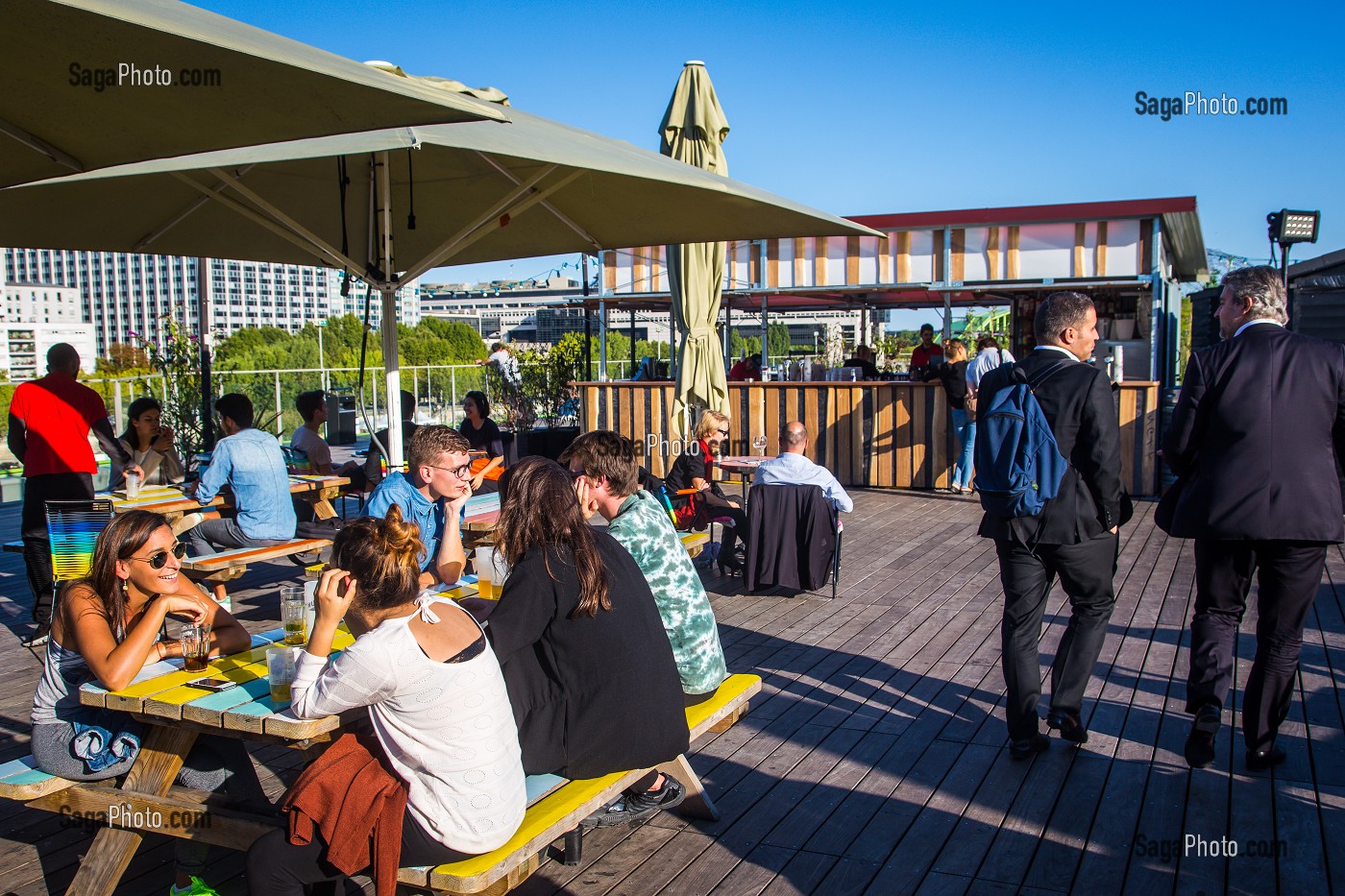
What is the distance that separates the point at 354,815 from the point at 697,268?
710cm

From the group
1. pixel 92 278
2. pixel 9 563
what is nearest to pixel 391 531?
pixel 9 563

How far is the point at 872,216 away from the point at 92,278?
717 ft

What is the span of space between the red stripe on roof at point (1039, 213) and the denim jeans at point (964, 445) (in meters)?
3.67

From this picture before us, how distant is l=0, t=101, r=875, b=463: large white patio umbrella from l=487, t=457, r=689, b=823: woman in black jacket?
5.50 ft

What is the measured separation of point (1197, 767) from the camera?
11.9 ft

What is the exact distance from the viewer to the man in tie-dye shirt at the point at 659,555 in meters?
3.30

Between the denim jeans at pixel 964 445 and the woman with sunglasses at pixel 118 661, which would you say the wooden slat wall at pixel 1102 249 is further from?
the woman with sunglasses at pixel 118 661

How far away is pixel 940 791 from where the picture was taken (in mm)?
3502

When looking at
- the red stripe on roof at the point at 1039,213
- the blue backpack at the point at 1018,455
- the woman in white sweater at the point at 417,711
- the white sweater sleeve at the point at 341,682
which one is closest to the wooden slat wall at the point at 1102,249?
the red stripe on roof at the point at 1039,213

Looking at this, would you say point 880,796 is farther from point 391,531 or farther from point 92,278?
point 92,278

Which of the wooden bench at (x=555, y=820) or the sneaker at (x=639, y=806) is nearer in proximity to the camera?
the wooden bench at (x=555, y=820)

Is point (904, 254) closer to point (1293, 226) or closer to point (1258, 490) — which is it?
point (1293, 226)

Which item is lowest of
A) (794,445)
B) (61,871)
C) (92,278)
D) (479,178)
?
(61,871)

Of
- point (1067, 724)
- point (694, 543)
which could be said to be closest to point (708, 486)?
point (694, 543)
